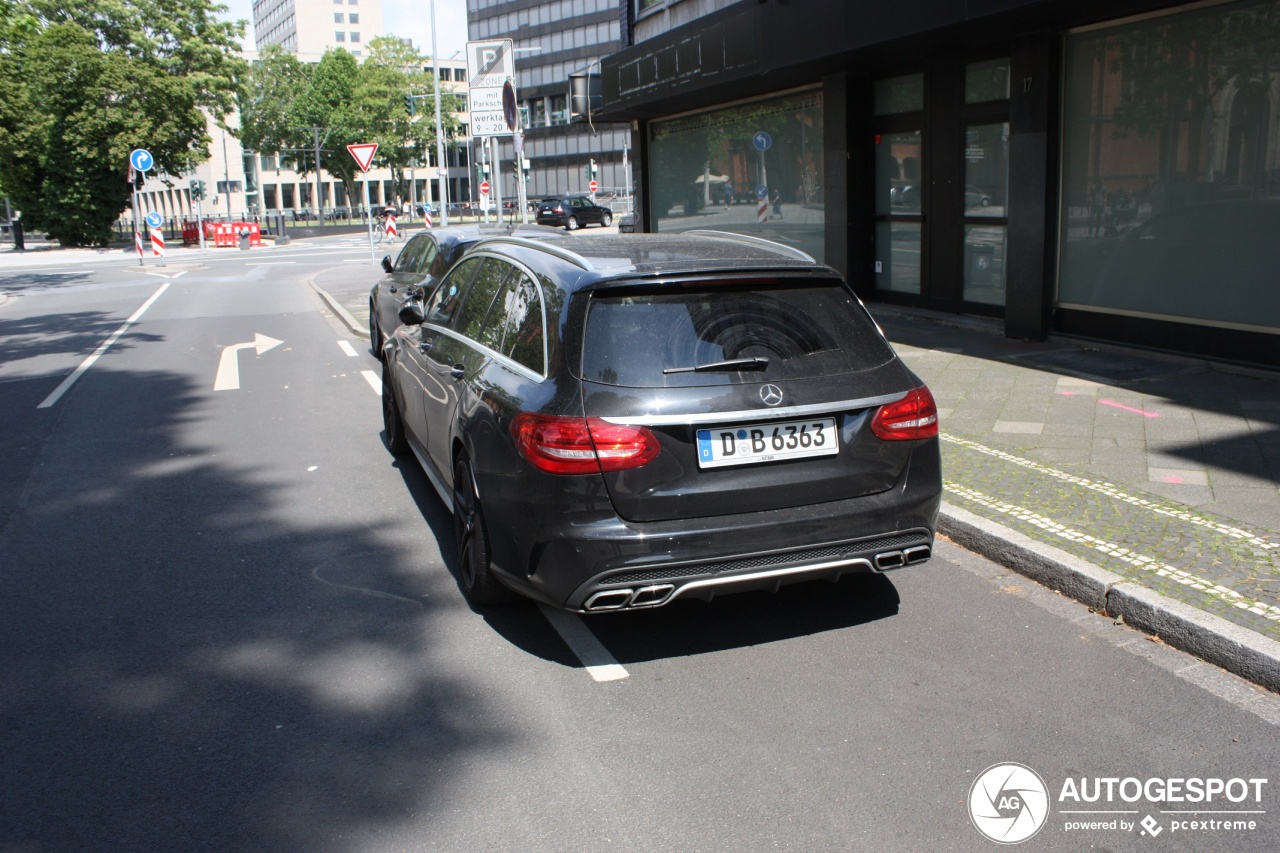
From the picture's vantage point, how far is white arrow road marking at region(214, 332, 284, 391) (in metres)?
11.3

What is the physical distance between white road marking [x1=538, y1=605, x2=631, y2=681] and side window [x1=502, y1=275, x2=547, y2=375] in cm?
118

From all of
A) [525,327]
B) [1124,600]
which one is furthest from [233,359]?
[1124,600]

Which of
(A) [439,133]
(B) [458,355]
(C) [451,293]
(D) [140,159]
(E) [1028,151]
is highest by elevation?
(A) [439,133]

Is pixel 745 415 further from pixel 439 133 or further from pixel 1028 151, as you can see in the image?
pixel 439 133

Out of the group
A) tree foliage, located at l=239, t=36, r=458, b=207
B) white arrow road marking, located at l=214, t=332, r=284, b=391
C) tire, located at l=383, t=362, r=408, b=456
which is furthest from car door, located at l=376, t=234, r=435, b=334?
tree foliage, located at l=239, t=36, r=458, b=207

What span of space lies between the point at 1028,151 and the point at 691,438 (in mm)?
8168

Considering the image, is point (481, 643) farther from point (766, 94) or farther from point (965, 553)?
point (766, 94)

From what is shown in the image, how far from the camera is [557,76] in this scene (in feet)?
314

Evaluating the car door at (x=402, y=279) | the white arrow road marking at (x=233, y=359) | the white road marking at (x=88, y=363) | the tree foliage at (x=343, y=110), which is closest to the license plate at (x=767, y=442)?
the car door at (x=402, y=279)

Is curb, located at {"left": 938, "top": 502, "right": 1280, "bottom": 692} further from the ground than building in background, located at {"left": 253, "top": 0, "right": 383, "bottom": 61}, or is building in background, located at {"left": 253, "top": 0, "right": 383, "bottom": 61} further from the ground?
building in background, located at {"left": 253, "top": 0, "right": 383, "bottom": 61}

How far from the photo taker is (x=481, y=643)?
178 inches

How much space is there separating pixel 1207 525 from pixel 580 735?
11.6 feet

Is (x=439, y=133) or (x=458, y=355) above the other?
(x=439, y=133)

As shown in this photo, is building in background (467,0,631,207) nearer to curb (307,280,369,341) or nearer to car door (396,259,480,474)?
curb (307,280,369,341)
